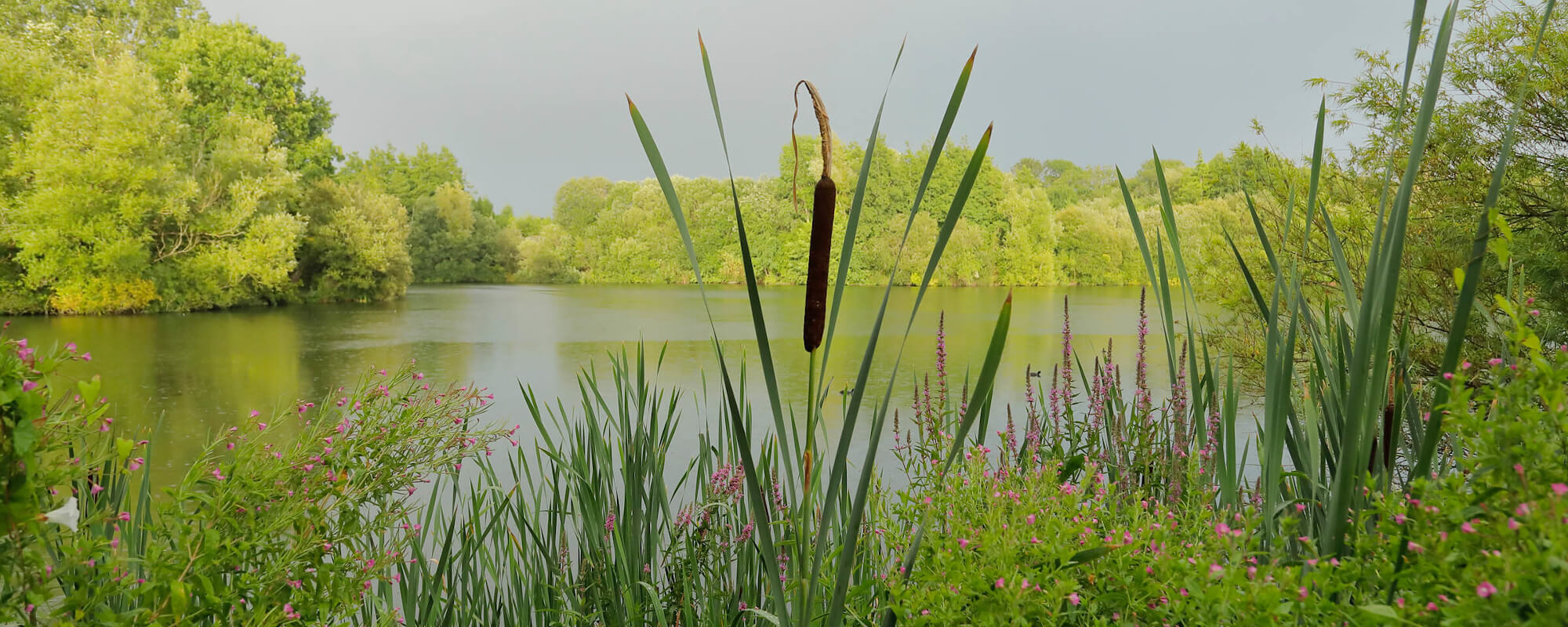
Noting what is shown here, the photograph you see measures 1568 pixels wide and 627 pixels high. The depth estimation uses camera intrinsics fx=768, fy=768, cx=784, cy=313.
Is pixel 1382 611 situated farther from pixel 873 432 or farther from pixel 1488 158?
pixel 1488 158

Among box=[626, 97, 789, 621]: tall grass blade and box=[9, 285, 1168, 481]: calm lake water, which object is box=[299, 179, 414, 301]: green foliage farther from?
box=[626, 97, 789, 621]: tall grass blade

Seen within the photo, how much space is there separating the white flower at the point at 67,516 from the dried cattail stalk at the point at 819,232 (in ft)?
2.35

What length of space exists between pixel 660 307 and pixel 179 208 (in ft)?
26.3

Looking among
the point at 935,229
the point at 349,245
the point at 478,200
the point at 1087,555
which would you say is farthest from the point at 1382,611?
the point at 478,200

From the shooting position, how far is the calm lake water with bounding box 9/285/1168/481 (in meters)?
6.13

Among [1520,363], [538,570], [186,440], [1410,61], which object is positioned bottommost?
[186,440]

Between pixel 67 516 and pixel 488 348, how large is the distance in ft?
30.5

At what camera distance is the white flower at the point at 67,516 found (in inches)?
28.4

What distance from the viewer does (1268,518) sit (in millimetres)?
761

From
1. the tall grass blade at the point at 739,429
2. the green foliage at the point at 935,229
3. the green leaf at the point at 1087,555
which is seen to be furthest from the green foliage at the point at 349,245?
the green leaf at the point at 1087,555

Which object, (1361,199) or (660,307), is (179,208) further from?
(1361,199)

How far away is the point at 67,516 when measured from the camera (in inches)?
29.3

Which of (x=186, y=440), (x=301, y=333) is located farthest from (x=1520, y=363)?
(x=301, y=333)

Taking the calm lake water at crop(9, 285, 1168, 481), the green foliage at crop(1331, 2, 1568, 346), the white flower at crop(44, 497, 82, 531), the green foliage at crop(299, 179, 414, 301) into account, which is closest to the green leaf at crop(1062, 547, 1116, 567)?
the white flower at crop(44, 497, 82, 531)
